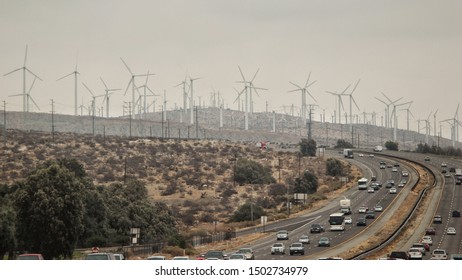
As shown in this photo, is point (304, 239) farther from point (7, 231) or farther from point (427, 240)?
point (7, 231)

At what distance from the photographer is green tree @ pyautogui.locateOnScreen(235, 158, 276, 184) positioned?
16800 cm

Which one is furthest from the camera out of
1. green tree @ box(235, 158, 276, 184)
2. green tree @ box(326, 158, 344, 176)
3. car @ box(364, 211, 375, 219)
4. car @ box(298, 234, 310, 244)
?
green tree @ box(235, 158, 276, 184)

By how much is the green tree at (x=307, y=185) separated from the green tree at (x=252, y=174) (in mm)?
16681

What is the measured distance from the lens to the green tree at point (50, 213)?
77.7 metres

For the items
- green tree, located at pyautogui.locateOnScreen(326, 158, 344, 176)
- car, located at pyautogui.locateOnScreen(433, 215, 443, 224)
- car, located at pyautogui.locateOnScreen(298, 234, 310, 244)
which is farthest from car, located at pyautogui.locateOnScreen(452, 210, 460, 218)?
green tree, located at pyautogui.locateOnScreen(326, 158, 344, 176)

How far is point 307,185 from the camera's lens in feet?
485

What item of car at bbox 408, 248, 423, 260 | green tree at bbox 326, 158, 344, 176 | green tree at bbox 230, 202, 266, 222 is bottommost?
green tree at bbox 230, 202, 266, 222

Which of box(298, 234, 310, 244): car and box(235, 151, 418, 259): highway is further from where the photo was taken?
box(298, 234, 310, 244): car

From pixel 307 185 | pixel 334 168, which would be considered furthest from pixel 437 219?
pixel 334 168

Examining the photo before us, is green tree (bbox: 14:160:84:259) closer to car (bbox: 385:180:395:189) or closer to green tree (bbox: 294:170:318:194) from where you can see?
green tree (bbox: 294:170:318:194)

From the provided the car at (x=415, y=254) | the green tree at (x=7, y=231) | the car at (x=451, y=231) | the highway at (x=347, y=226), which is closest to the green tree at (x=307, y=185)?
the highway at (x=347, y=226)

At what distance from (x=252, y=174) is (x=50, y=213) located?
296ft

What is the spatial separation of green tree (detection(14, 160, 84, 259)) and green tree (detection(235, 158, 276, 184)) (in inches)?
3185

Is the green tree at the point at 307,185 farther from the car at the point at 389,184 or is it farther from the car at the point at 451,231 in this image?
the car at the point at 451,231
